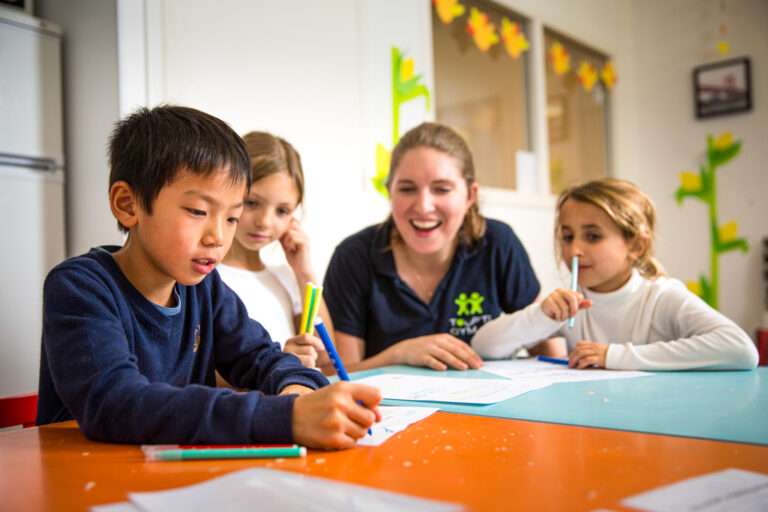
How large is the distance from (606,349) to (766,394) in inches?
12.8

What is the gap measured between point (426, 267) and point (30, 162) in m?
1.07

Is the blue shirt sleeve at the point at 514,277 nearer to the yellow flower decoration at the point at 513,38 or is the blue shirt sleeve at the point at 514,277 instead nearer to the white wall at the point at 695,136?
the yellow flower decoration at the point at 513,38

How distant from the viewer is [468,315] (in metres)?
1.59

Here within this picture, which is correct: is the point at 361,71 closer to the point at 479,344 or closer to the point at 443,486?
the point at 479,344

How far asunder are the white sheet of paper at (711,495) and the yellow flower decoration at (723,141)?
11.9 ft

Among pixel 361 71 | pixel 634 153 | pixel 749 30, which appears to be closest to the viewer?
pixel 361 71

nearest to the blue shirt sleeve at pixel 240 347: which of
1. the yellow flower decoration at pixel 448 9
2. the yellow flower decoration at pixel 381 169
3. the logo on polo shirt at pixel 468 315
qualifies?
the logo on polo shirt at pixel 468 315

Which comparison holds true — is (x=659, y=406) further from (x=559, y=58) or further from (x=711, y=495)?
(x=559, y=58)

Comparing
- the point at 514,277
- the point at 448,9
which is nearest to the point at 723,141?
the point at 448,9

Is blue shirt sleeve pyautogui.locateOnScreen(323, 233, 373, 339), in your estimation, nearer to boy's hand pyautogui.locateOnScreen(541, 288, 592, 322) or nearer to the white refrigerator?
boy's hand pyautogui.locateOnScreen(541, 288, 592, 322)

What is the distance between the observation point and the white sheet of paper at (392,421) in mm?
662

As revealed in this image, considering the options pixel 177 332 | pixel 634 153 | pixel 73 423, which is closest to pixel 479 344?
pixel 177 332

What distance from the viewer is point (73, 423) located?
0.81 meters

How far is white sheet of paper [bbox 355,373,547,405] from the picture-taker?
884 millimetres
